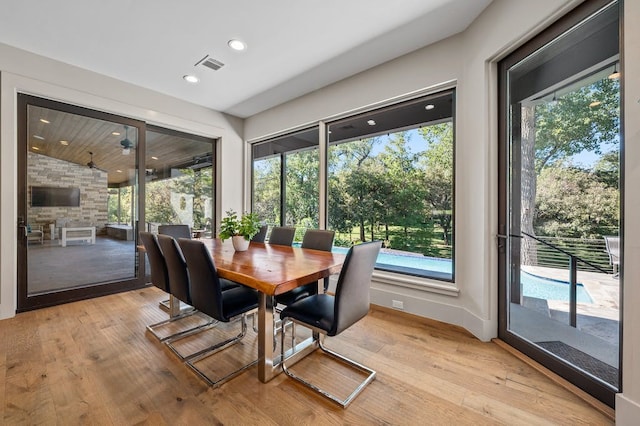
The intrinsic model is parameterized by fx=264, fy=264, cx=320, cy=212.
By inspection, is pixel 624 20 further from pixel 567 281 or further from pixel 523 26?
pixel 567 281

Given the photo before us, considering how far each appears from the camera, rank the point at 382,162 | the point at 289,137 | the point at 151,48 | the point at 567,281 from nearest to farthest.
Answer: the point at 567,281 → the point at 151,48 → the point at 382,162 → the point at 289,137

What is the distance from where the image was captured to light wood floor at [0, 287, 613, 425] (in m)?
1.48

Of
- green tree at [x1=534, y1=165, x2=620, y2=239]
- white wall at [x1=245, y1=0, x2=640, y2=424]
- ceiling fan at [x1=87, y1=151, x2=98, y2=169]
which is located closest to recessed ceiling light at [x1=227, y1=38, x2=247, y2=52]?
white wall at [x1=245, y1=0, x2=640, y2=424]

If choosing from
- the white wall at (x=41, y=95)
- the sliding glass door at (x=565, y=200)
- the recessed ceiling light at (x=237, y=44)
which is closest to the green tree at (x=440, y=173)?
the sliding glass door at (x=565, y=200)

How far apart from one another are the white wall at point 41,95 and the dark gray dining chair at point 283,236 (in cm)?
246

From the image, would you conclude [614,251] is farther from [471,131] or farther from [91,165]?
[91,165]

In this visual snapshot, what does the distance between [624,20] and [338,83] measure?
8.68ft

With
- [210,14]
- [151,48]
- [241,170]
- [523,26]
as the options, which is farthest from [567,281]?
[241,170]

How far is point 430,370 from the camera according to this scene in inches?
75.2

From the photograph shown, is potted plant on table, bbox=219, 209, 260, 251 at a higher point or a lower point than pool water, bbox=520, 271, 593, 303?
higher

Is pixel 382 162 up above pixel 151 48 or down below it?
below

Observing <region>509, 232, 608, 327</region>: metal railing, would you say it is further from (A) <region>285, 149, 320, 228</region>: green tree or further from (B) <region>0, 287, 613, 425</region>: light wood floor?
(A) <region>285, 149, 320, 228</region>: green tree

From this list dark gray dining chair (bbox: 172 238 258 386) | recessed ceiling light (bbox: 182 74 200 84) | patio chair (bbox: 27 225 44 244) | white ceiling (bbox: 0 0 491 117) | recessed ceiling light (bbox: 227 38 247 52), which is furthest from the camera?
recessed ceiling light (bbox: 182 74 200 84)

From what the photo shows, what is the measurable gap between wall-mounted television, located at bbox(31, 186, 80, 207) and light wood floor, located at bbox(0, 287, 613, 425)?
141 centimetres
